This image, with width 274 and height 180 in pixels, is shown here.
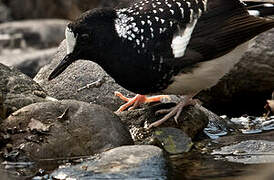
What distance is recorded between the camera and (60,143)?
208 inches

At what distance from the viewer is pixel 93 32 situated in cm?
560

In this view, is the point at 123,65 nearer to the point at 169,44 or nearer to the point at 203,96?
the point at 169,44

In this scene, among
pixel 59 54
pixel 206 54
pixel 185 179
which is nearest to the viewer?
pixel 185 179

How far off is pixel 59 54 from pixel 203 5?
1924 mm

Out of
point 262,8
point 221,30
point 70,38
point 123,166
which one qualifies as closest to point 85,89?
point 70,38

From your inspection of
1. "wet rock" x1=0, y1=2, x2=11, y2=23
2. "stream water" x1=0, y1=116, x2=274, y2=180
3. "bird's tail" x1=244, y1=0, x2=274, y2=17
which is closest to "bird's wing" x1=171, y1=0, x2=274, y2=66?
"bird's tail" x1=244, y1=0, x2=274, y2=17

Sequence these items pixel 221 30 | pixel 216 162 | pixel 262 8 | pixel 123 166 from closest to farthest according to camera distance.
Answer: pixel 123 166 < pixel 216 162 < pixel 221 30 < pixel 262 8

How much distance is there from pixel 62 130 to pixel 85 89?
1439mm

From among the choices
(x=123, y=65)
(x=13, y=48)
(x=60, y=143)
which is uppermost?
(x=123, y=65)

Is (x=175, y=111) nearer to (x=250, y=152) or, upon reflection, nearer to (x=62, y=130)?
(x=250, y=152)

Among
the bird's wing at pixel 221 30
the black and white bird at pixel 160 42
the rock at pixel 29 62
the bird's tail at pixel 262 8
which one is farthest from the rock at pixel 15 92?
the rock at pixel 29 62

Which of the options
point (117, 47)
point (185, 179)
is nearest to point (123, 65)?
point (117, 47)

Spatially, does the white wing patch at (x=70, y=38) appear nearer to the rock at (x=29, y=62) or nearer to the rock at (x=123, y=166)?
the rock at (x=123, y=166)

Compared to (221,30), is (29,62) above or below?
below
